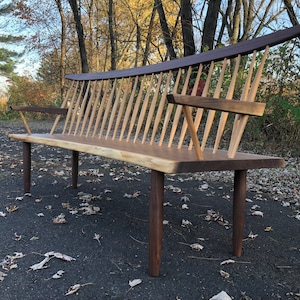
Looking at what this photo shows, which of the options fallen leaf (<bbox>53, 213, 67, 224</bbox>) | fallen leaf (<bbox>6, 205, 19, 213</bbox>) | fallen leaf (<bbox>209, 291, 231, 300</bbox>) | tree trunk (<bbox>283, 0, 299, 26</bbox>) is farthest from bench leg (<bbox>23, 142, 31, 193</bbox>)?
tree trunk (<bbox>283, 0, 299, 26</bbox>)

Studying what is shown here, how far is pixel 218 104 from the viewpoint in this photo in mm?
1511

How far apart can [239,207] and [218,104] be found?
690 millimetres

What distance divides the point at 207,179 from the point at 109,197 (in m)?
1.38

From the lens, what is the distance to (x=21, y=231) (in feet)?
7.39

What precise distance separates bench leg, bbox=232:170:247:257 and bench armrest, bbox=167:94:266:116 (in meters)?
0.42

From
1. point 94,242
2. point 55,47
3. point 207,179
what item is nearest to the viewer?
point 94,242

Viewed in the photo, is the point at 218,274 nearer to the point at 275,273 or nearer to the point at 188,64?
the point at 275,273

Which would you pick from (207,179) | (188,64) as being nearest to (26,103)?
(207,179)

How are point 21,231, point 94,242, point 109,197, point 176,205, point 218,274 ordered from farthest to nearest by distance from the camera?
point 109,197 < point 176,205 < point 21,231 < point 94,242 < point 218,274

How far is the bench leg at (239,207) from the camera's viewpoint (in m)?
1.89

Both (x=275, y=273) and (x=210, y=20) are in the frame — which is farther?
(x=210, y=20)

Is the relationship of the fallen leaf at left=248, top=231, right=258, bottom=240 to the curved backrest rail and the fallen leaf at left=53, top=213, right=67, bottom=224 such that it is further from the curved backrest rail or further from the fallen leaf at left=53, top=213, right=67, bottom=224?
the fallen leaf at left=53, top=213, right=67, bottom=224

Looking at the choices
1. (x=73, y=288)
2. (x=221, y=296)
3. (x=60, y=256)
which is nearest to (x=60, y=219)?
(x=60, y=256)

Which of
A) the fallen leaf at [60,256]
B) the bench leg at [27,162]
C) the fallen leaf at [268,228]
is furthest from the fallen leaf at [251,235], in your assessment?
the bench leg at [27,162]
